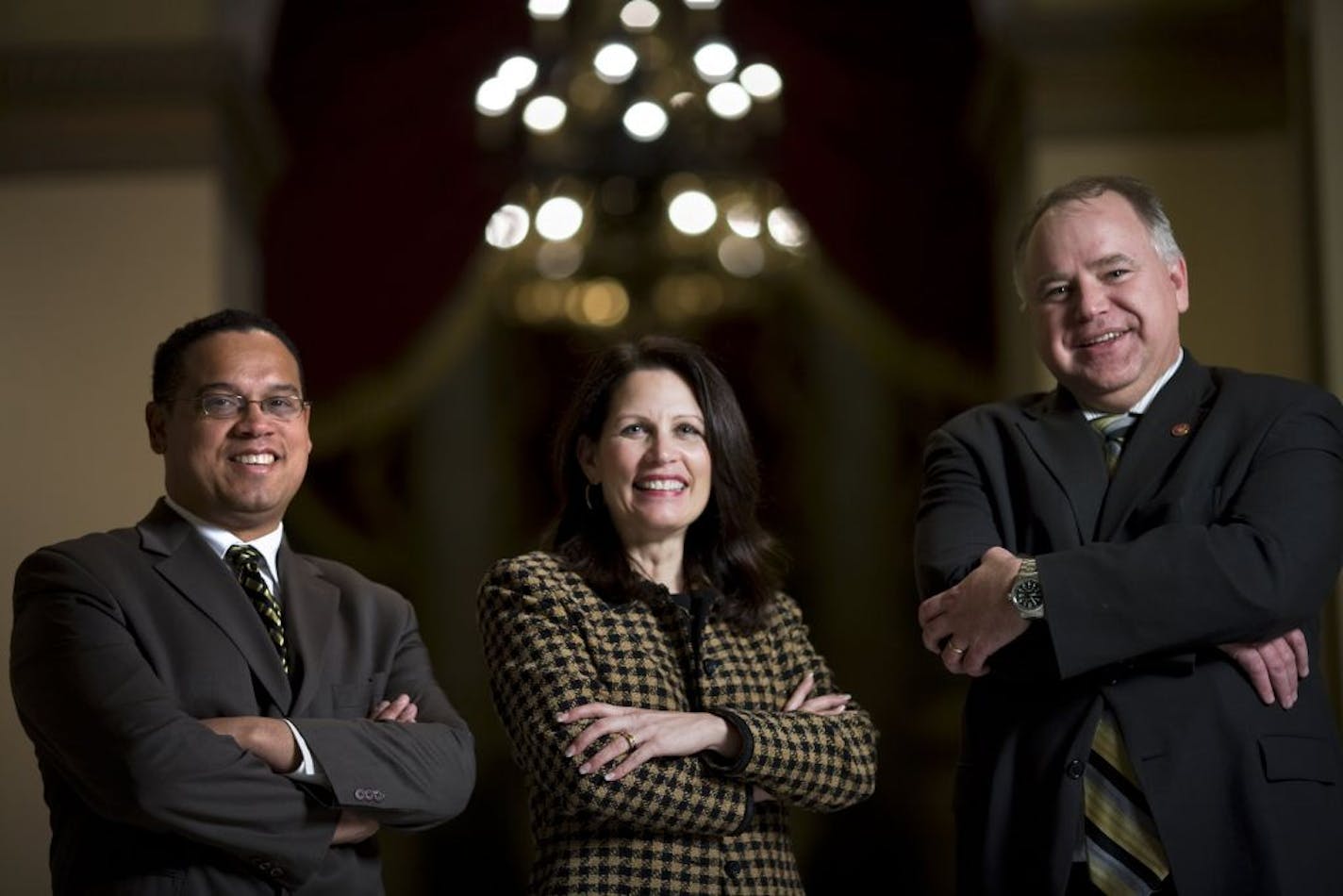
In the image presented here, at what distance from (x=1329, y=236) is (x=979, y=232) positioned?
2.10 metres

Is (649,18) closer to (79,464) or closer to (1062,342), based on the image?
(79,464)

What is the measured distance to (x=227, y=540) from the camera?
258 cm

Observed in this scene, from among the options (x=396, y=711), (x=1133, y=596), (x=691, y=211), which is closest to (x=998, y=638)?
(x=1133, y=596)

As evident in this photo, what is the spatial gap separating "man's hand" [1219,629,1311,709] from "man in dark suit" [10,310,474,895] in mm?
1145

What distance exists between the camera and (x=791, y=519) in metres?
7.79

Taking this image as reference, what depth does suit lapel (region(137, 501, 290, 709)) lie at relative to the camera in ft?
8.04

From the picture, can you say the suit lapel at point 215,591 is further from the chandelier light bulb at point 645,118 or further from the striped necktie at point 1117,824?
the chandelier light bulb at point 645,118

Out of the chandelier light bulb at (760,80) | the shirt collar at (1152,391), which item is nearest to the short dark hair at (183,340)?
the shirt collar at (1152,391)

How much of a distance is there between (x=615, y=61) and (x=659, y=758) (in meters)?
3.71

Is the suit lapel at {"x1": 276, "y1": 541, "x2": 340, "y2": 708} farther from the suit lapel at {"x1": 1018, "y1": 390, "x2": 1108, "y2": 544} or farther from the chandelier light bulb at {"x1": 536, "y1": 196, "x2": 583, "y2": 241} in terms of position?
Answer: the chandelier light bulb at {"x1": 536, "y1": 196, "x2": 583, "y2": 241}

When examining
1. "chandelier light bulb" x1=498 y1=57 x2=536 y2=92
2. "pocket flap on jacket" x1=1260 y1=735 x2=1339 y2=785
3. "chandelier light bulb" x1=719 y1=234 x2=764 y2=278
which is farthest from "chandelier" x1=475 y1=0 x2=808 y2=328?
"pocket flap on jacket" x1=1260 y1=735 x2=1339 y2=785

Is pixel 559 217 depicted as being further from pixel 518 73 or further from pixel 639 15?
pixel 639 15

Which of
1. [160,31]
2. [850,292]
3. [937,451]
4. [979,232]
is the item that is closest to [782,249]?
[850,292]

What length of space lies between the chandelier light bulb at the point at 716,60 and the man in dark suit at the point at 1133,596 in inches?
132
